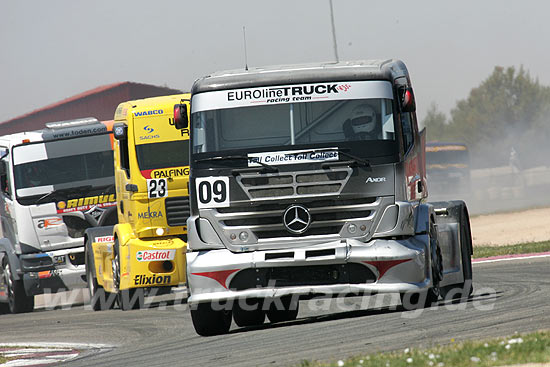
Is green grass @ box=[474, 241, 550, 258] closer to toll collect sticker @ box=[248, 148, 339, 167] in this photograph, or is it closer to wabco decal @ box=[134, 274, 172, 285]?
wabco decal @ box=[134, 274, 172, 285]

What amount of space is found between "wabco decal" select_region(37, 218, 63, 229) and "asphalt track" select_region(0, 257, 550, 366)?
11.2 feet

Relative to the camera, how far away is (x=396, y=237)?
10.3 meters

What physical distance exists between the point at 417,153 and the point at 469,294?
7.93 ft

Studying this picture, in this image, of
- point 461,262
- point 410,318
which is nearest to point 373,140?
point 410,318

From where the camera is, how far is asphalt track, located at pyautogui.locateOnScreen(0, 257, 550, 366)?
860cm

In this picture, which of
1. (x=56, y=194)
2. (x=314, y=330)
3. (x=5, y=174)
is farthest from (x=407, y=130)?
(x=5, y=174)

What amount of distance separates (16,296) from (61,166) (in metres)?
2.87

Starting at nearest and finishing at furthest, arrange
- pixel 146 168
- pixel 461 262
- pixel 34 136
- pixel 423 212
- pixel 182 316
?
pixel 423 212 → pixel 461 262 → pixel 182 316 → pixel 146 168 → pixel 34 136

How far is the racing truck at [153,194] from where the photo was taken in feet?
49.5

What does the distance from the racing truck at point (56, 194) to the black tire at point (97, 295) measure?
2.87 feet

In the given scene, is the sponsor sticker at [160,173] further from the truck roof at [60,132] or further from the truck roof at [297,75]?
the truck roof at [297,75]

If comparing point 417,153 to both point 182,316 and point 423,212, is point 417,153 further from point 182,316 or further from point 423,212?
point 182,316

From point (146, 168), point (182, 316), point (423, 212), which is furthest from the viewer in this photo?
point (146, 168)

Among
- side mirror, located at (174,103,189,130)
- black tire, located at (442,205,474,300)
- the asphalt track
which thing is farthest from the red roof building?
side mirror, located at (174,103,189,130)
